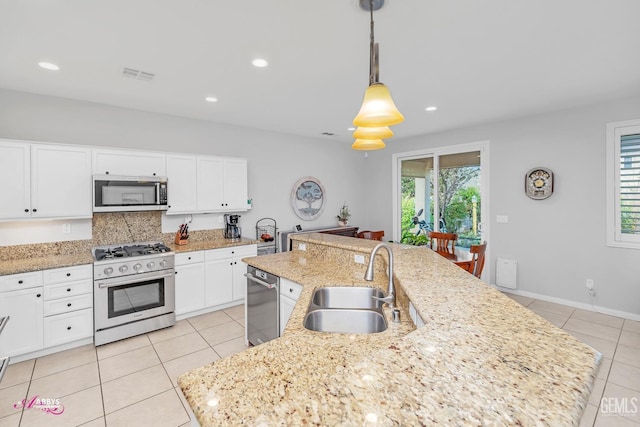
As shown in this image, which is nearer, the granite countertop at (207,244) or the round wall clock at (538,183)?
the granite countertop at (207,244)

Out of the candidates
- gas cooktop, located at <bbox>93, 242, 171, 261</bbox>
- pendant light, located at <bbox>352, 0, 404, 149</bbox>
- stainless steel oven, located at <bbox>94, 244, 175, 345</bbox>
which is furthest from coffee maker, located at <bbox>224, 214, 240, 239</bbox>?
pendant light, located at <bbox>352, 0, 404, 149</bbox>

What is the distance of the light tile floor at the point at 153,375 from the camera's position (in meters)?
2.08

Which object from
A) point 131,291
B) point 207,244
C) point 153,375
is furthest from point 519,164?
point 131,291

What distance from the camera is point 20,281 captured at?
106 inches

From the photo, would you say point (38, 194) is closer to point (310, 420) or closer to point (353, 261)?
point (353, 261)

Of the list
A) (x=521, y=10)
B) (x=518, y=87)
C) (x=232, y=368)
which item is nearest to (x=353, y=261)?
(x=232, y=368)

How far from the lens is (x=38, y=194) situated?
298 cm

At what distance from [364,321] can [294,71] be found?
222 centimetres

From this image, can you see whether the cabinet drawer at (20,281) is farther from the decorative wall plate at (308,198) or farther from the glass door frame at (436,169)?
the glass door frame at (436,169)

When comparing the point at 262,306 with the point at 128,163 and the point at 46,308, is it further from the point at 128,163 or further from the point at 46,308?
the point at 128,163

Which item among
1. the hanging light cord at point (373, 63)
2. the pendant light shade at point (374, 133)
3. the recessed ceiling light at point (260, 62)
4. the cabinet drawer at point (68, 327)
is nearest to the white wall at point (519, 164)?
the cabinet drawer at point (68, 327)

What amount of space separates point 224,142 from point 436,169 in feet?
12.0

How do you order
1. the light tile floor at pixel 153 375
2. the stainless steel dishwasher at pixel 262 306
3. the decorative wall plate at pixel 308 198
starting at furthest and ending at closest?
the decorative wall plate at pixel 308 198
the stainless steel dishwasher at pixel 262 306
the light tile floor at pixel 153 375

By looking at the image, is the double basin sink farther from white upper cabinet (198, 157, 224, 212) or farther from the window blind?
the window blind
